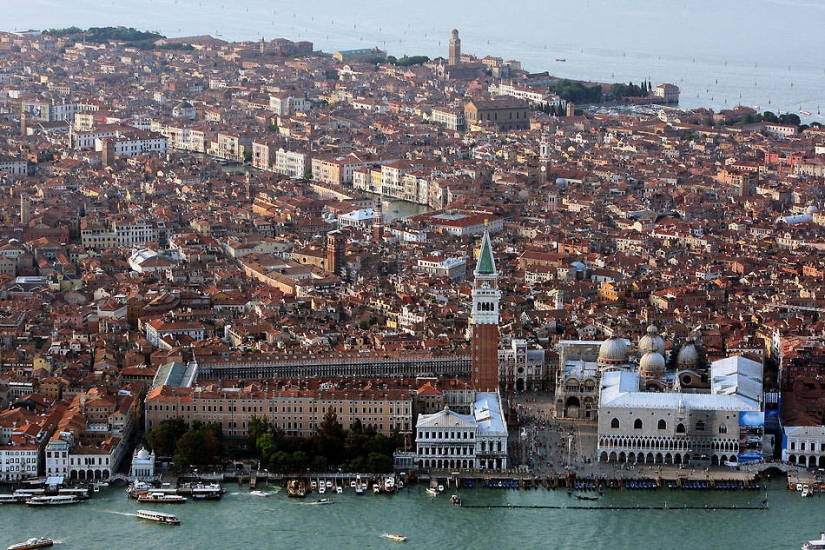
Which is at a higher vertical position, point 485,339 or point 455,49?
point 455,49

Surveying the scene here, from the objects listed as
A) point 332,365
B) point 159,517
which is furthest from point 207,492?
point 332,365

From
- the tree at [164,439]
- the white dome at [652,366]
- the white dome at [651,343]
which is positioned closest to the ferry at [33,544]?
the tree at [164,439]

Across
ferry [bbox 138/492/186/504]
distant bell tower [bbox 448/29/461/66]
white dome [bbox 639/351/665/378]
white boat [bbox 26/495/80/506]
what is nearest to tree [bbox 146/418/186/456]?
ferry [bbox 138/492/186/504]

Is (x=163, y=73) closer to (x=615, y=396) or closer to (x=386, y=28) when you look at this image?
(x=386, y=28)

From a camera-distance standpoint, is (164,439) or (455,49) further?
(455,49)

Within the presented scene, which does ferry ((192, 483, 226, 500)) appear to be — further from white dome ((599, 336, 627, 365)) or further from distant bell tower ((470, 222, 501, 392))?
white dome ((599, 336, 627, 365))

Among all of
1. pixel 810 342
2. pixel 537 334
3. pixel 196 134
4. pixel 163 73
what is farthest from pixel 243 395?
pixel 163 73

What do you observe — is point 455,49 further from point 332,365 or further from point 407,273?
point 332,365
